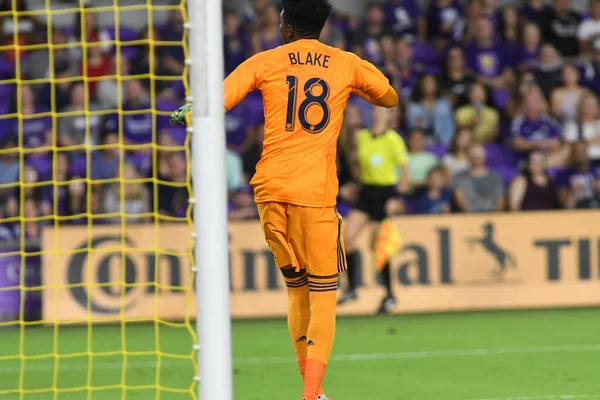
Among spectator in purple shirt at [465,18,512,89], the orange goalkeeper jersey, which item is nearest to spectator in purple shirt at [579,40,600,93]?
spectator in purple shirt at [465,18,512,89]

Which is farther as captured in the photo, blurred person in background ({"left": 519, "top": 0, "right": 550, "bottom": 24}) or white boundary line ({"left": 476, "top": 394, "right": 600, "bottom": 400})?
blurred person in background ({"left": 519, "top": 0, "right": 550, "bottom": 24})

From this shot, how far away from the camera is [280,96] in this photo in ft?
16.9

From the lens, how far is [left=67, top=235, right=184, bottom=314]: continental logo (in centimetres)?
1020

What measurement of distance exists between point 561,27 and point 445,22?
1.44m

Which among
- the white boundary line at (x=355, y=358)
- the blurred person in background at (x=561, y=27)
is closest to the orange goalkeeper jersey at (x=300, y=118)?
the white boundary line at (x=355, y=358)

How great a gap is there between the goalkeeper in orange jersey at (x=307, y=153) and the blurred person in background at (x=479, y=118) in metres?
7.59

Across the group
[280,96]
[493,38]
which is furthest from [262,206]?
[493,38]

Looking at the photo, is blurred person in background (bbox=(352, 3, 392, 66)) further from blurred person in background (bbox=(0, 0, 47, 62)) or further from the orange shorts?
the orange shorts

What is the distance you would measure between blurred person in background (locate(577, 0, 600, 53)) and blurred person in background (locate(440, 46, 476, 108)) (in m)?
1.73

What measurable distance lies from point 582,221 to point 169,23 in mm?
5324

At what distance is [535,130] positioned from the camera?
12.8 meters

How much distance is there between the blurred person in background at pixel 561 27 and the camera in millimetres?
14109

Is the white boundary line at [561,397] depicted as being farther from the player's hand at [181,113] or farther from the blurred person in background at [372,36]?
the blurred person in background at [372,36]

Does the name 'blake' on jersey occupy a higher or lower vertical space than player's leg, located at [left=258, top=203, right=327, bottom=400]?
higher
